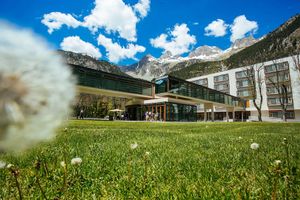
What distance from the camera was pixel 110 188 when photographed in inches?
117

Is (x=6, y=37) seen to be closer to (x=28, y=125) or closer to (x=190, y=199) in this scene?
(x=28, y=125)

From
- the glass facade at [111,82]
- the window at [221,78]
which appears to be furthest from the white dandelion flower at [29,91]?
the window at [221,78]

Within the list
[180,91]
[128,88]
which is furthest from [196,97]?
[128,88]

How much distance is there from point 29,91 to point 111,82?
45886 mm

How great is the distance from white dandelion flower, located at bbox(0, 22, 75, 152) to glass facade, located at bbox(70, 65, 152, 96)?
36.2 m

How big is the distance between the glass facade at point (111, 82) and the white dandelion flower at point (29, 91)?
36.2 metres

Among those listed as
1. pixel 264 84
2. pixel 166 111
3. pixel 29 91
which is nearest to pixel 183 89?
pixel 166 111

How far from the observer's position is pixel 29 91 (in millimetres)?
700

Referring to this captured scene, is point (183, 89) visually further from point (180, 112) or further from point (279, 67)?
point (279, 67)

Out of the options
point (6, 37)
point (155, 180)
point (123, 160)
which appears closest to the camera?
point (6, 37)

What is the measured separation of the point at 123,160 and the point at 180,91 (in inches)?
2103

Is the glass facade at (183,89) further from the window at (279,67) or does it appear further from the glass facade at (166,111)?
the window at (279,67)

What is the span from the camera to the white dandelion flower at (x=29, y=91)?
61 cm

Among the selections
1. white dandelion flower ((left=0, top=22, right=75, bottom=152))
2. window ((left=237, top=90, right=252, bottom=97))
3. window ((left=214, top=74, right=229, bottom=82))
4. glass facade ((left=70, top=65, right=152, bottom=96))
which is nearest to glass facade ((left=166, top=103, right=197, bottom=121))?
glass facade ((left=70, top=65, right=152, bottom=96))
